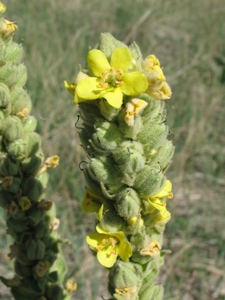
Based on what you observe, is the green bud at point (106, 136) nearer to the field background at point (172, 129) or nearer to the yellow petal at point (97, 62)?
the yellow petal at point (97, 62)

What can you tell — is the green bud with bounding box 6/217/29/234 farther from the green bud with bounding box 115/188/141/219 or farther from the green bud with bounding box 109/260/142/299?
the green bud with bounding box 115/188/141/219

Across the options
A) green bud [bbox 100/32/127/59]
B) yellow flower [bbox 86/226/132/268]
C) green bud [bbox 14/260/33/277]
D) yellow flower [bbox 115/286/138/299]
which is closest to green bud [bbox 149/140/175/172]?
yellow flower [bbox 86/226/132/268]

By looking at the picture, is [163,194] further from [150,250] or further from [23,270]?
[23,270]

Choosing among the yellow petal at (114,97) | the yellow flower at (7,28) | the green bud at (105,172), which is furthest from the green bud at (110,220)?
the yellow flower at (7,28)

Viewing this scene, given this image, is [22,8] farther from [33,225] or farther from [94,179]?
[94,179]

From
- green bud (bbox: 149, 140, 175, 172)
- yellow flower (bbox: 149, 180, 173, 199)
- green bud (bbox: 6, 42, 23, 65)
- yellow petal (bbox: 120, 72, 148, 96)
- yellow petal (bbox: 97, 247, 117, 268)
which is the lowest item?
yellow petal (bbox: 97, 247, 117, 268)

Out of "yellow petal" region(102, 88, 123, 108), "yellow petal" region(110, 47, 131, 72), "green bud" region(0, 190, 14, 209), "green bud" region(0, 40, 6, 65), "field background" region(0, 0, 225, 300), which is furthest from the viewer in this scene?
"field background" region(0, 0, 225, 300)

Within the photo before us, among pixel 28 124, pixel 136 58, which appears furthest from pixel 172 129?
pixel 136 58
